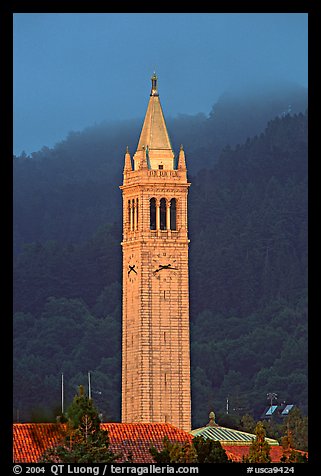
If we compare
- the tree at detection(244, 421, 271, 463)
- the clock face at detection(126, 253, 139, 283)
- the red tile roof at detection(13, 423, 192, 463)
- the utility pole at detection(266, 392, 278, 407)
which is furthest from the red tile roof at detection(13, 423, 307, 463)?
the utility pole at detection(266, 392, 278, 407)

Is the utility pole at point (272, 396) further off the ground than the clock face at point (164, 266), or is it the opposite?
the clock face at point (164, 266)

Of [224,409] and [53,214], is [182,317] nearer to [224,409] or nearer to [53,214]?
[224,409]

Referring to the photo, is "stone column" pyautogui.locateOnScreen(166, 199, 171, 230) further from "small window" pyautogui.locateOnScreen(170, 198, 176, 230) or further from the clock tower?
"small window" pyautogui.locateOnScreen(170, 198, 176, 230)

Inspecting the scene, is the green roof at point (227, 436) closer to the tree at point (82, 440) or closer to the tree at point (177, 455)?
the tree at point (177, 455)

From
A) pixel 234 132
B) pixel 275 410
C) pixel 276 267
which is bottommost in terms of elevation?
pixel 275 410

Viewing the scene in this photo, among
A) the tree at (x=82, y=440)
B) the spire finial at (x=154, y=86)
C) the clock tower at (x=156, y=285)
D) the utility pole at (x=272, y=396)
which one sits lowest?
the tree at (x=82, y=440)

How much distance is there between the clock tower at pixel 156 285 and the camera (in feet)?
275

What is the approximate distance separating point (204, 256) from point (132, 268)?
3257cm

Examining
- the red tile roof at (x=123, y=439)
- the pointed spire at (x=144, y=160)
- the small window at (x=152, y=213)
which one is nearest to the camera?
the red tile roof at (x=123, y=439)

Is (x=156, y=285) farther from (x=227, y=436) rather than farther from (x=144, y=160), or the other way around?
(x=227, y=436)

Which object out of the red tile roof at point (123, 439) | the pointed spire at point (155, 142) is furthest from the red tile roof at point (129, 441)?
the pointed spire at point (155, 142)
